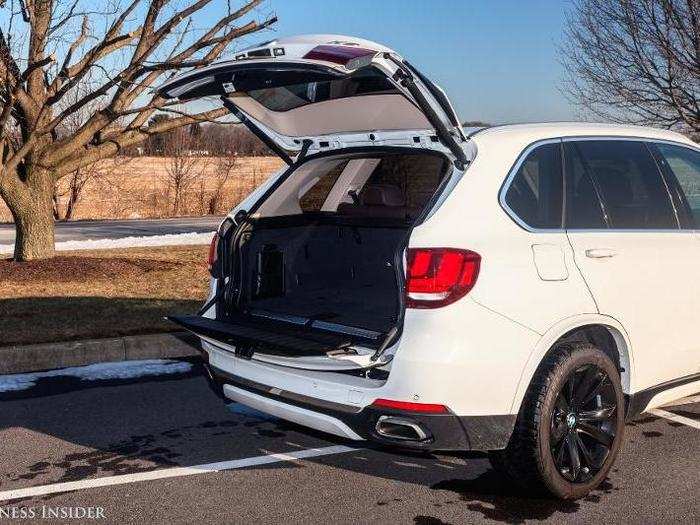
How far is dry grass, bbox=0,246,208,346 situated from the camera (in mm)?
7699

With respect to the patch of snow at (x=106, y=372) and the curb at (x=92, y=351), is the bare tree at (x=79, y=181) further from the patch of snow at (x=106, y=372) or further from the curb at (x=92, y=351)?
the patch of snow at (x=106, y=372)

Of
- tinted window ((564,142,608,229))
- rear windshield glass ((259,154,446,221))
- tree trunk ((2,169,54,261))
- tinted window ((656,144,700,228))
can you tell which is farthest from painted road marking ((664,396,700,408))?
tree trunk ((2,169,54,261))

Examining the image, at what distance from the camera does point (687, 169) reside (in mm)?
5031

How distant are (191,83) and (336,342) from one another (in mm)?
1564

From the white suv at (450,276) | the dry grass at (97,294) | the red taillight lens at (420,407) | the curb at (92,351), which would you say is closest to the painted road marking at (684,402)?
the white suv at (450,276)

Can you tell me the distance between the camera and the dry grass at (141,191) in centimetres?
3459

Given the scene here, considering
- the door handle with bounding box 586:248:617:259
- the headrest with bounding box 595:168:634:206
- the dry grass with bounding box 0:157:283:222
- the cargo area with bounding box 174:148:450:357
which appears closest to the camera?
the door handle with bounding box 586:248:617:259

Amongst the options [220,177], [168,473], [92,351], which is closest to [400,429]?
[168,473]

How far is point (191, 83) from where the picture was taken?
14.5 feet

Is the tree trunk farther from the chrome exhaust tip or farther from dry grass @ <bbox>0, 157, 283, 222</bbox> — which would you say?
dry grass @ <bbox>0, 157, 283, 222</bbox>

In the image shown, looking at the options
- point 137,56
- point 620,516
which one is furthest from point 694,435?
point 137,56

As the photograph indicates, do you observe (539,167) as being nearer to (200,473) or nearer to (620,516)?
(620,516)

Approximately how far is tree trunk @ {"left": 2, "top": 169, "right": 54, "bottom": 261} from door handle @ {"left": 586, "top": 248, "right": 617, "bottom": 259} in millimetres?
9338

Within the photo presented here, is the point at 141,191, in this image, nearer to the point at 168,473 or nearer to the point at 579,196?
the point at 168,473
